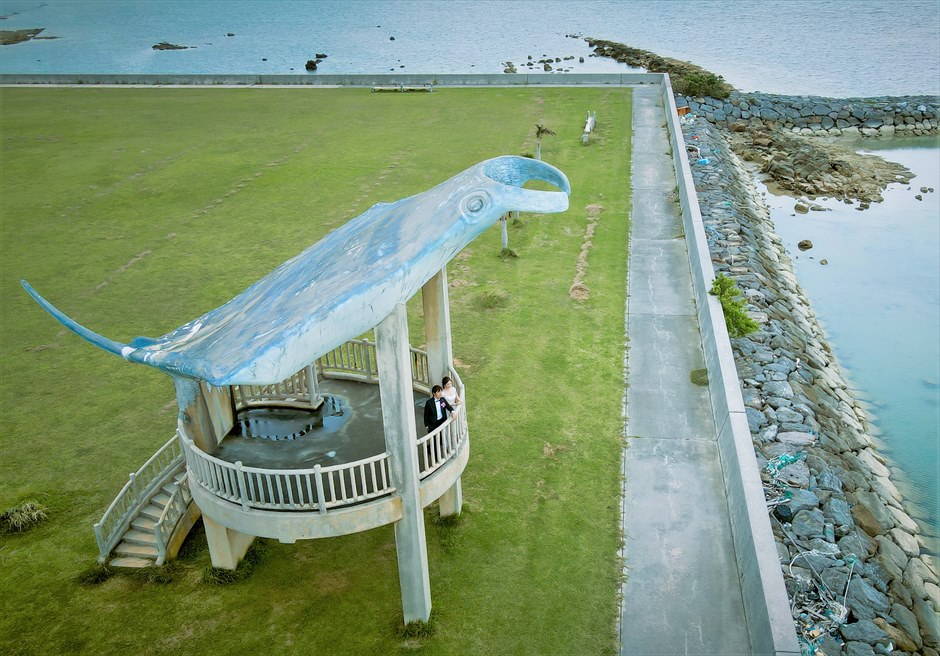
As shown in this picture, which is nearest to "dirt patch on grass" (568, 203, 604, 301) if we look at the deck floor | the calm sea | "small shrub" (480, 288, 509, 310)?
"small shrub" (480, 288, 509, 310)

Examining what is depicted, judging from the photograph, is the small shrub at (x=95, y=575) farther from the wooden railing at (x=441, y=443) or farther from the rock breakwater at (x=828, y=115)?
the rock breakwater at (x=828, y=115)

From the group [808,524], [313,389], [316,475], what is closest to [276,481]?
[316,475]

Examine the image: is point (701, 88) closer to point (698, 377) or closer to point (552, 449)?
point (698, 377)

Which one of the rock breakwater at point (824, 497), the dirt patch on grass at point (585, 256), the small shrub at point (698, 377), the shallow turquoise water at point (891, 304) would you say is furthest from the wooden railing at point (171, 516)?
the shallow turquoise water at point (891, 304)

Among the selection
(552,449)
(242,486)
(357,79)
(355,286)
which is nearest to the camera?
(355,286)

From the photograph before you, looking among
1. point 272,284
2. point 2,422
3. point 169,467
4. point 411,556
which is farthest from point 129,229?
point 411,556
